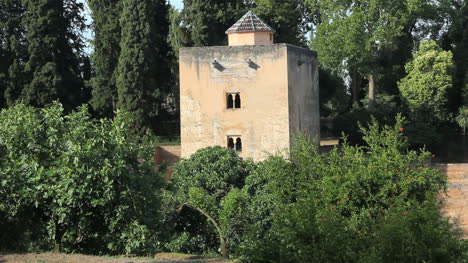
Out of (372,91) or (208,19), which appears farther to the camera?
(372,91)

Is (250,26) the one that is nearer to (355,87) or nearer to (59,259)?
(355,87)

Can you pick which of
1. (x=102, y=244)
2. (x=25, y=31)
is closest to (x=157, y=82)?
(x=25, y=31)

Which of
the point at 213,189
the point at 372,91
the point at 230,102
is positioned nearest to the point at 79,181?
the point at 213,189

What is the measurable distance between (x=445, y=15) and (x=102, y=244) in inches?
912

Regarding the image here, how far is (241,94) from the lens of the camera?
2231 centimetres

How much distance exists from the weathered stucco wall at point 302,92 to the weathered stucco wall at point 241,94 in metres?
0.35

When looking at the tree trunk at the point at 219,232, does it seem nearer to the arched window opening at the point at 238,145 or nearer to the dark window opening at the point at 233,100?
the arched window opening at the point at 238,145

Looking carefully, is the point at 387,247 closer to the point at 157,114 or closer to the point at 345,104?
the point at 157,114

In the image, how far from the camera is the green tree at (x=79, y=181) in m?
11.2

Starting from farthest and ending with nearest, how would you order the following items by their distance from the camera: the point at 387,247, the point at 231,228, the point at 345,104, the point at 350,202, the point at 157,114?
the point at 345,104, the point at 157,114, the point at 231,228, the point at 350,202, the point at 387,247

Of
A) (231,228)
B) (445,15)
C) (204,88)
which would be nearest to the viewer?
(231,228)

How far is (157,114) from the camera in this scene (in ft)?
90.8

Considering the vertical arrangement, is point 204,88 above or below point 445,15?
below

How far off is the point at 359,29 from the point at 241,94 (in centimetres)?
855
